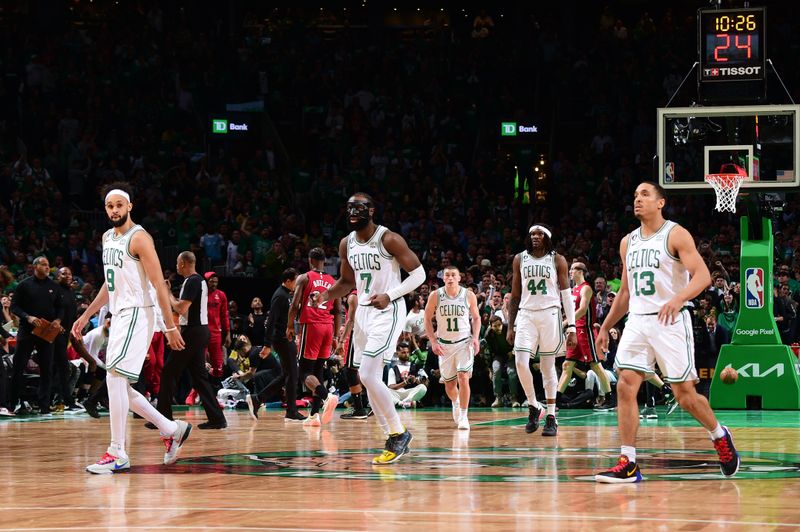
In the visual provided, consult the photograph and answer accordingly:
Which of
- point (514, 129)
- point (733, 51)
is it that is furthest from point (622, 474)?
point (514, 129)

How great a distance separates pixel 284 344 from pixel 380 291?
542 cm

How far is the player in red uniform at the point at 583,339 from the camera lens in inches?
642

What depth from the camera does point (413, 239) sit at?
24141 mm

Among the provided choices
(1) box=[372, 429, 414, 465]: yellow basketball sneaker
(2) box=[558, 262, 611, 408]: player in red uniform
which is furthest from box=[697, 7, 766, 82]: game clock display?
(1) box=[372, 429, 414, 465]: yellow basketball sneaker

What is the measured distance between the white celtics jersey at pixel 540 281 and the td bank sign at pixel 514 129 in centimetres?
1372

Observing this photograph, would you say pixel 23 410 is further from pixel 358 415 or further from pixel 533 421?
pixel 533 421

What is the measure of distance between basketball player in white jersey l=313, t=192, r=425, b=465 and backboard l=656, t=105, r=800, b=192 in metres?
7.69

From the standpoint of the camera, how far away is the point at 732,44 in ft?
54.0

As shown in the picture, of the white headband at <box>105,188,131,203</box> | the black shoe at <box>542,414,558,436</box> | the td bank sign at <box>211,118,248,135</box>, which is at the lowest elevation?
the black shoe at <box>542,414,558,436</box>

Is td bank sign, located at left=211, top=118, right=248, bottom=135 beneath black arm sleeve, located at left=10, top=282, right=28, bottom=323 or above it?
above

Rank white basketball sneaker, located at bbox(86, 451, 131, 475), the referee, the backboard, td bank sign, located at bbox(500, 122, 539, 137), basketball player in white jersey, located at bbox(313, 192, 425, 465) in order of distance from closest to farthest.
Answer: white basketball sneaker, located at bbox(86, 451, 131, 475)
basketball player in white jersey, located at bbox(313, 192, 425, 465)
the referee
the backboard
td bank sign, located at bbox(500, 122, 539, 137)

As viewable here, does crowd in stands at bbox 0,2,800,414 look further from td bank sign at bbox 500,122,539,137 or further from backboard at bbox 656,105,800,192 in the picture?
backboard at bbox 656,105,800,192

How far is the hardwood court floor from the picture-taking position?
6.29 meters

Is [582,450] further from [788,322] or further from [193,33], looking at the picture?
[193,33]
